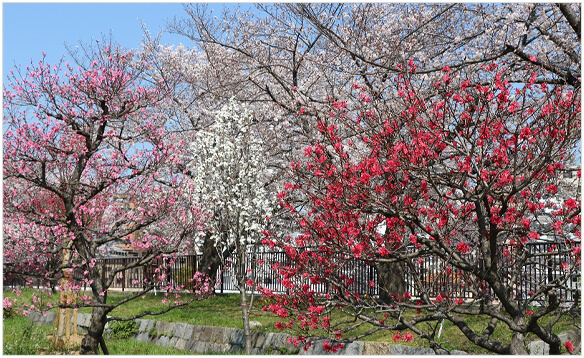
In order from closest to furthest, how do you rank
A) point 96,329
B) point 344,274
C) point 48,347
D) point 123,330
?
point 344,274, point 96,329, point 48,347, point 123,330

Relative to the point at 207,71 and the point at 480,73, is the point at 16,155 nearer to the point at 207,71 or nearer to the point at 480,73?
the point at 207,71

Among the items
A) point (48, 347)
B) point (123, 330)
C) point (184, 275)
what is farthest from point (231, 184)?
point (184, 275)

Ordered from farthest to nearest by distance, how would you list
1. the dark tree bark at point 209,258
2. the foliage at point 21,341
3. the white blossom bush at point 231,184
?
the dark tree bark at point 209,258, the foliage at point 21,341, the white blossom bush at point 231,184

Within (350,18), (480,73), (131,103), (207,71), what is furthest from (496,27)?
(207,71)

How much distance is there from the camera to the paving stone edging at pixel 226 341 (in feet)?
29.1

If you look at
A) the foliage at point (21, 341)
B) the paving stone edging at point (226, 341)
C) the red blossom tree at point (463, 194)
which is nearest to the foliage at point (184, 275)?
the foliage at point (21, 341)

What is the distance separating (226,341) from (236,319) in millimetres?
1404

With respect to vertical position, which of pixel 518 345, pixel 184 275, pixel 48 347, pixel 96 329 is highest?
pixel 518 345

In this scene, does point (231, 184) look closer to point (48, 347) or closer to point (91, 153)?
point (91, 153)

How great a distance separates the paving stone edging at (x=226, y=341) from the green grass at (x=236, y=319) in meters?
0.27

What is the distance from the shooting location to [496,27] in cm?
1091

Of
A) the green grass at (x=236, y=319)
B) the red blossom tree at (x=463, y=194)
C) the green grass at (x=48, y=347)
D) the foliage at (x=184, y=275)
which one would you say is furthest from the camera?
the foliage at (x=184, y=275)

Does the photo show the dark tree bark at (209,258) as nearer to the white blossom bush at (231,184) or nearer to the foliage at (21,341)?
the foliage at (21,341)

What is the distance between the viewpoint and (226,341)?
37.2ft
